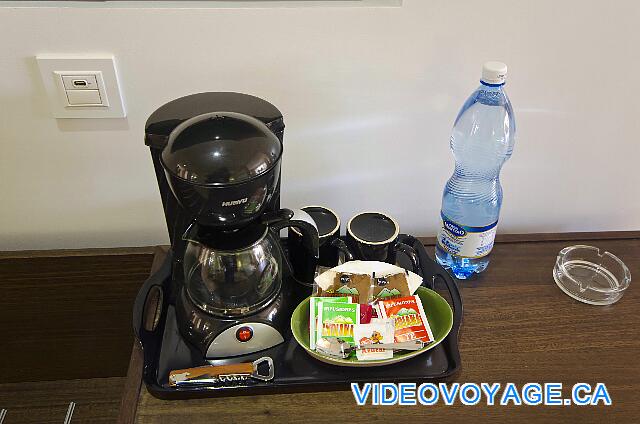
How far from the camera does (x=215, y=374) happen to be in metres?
0.74

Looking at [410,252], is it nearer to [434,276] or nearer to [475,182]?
[434,276]

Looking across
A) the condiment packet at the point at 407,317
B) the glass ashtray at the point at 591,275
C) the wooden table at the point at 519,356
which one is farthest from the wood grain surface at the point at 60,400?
the glass ashtray at the point at 591,275

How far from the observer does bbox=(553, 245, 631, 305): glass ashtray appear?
91 centimetres

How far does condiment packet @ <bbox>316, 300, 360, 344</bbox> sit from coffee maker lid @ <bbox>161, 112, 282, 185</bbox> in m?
0.26

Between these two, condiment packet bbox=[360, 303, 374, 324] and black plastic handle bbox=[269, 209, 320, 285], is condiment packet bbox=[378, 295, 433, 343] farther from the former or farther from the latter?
black plastic handle bbox=[269, 209, 320, 285]

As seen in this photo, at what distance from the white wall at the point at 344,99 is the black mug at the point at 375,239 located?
138 mm

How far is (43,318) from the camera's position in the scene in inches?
42.3

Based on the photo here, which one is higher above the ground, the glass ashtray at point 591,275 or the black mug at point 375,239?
the black mug at point 375,239

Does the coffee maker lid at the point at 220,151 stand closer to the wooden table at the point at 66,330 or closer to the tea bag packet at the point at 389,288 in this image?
the tea bag packet at the point at 389,288

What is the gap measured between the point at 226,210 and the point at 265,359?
246 mm

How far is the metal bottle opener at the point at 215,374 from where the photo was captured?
0.74 m

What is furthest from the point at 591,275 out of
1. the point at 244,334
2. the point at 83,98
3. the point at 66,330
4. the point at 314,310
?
the point at 66,330

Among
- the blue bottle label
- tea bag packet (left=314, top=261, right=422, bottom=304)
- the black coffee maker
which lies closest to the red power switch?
the black coffee maker

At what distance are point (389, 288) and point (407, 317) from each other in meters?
0.05
